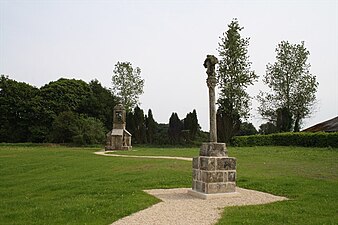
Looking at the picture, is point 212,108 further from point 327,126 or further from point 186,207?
point 327,126

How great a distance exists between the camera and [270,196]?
31.1 ft

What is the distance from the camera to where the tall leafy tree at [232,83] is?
3794 centimetres

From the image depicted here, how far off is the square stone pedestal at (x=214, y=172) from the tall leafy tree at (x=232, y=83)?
91.4 ft

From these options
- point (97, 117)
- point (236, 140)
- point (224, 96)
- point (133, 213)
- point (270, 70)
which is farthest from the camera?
point (97, 117)

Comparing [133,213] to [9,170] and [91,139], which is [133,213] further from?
[91,139]

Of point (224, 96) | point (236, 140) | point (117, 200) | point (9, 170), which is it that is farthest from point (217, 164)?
point (224, 96)

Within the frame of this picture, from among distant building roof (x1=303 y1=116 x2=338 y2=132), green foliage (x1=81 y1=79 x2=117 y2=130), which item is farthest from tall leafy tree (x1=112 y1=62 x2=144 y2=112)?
distant building roof (x1=303 y1=116 x2=338 y2=132)

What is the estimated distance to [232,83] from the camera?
39.5 m

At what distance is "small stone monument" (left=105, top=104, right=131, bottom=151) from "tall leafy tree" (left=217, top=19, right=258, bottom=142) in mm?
10593

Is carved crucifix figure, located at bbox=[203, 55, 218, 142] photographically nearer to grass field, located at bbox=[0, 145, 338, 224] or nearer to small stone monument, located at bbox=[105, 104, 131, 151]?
grass field, located at bbox=[0, 145, 338, 224]

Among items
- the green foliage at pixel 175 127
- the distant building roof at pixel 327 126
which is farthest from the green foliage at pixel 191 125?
the distant building roof at pixel 327 126

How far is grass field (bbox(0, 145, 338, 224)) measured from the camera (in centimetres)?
729

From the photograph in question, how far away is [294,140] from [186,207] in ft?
77.8

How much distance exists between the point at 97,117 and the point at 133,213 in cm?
4244
